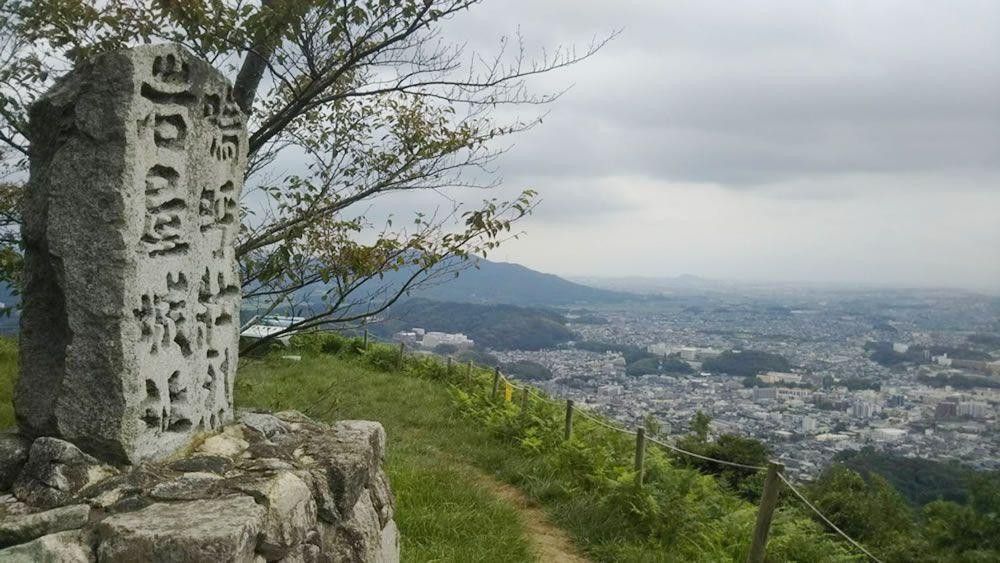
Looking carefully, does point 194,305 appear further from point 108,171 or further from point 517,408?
point 517,408

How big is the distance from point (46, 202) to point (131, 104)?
2.02 ft

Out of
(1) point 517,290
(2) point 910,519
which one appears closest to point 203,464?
(2) point 910,519

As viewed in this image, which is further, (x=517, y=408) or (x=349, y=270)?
(x=517, y=408)

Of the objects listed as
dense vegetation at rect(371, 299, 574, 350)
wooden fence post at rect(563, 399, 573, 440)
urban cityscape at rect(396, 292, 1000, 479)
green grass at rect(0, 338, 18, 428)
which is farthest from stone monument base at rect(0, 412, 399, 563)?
dense vegetation at rect(371, 299, 574, 350)

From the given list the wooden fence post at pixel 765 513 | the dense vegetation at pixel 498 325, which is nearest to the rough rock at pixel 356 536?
the wooden fence post at pixel 765 513

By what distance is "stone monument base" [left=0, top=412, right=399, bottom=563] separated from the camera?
9.18 ft

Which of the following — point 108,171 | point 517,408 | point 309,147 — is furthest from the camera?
point 517,408

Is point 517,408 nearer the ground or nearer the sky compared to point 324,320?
nearer the ground

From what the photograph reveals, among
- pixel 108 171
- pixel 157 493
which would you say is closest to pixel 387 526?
pixel 157 493

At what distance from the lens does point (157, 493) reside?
3.16 m

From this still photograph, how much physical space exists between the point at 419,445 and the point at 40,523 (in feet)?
A: 22.9

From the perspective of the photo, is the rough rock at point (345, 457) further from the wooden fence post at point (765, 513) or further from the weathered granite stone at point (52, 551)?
the wooden fence post at point (765, 513)

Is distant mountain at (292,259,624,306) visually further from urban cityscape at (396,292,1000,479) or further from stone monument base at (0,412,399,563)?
stone monument base at (0,412,399,563)

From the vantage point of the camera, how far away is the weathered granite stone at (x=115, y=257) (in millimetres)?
3338
